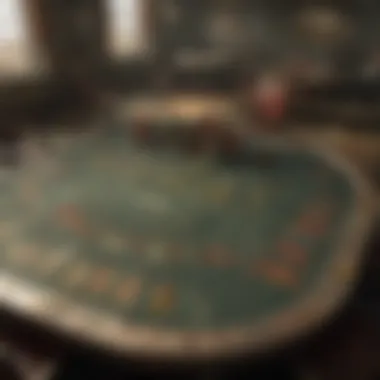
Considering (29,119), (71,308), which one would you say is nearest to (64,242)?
(71,308)

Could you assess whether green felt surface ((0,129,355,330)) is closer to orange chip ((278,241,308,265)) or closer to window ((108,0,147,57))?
orange chip ((278,241,308,265))

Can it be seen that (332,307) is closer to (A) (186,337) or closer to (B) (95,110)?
(A) (186,337)

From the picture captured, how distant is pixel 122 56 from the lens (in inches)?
44.3

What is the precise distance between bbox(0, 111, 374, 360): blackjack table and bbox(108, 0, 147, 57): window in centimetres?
12

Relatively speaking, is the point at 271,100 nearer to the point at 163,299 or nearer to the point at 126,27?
the point at 126,27

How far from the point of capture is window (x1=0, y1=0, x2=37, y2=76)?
1131 mm

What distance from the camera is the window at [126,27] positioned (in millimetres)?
1087

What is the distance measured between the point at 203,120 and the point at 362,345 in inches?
17.4

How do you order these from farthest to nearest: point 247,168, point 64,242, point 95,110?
point 95,110 < point 247,168 < point 64,242

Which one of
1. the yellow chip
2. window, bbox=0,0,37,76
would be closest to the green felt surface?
the yellow chip

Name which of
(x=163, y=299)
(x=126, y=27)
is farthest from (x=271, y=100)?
(x=163, y=299)

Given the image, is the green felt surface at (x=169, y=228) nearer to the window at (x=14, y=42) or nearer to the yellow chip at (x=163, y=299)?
the yellow chip at (x=163, y=299)

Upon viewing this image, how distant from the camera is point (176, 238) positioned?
90 cm

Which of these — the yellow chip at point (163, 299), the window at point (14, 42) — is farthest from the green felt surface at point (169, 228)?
the window at point (14, 42)
